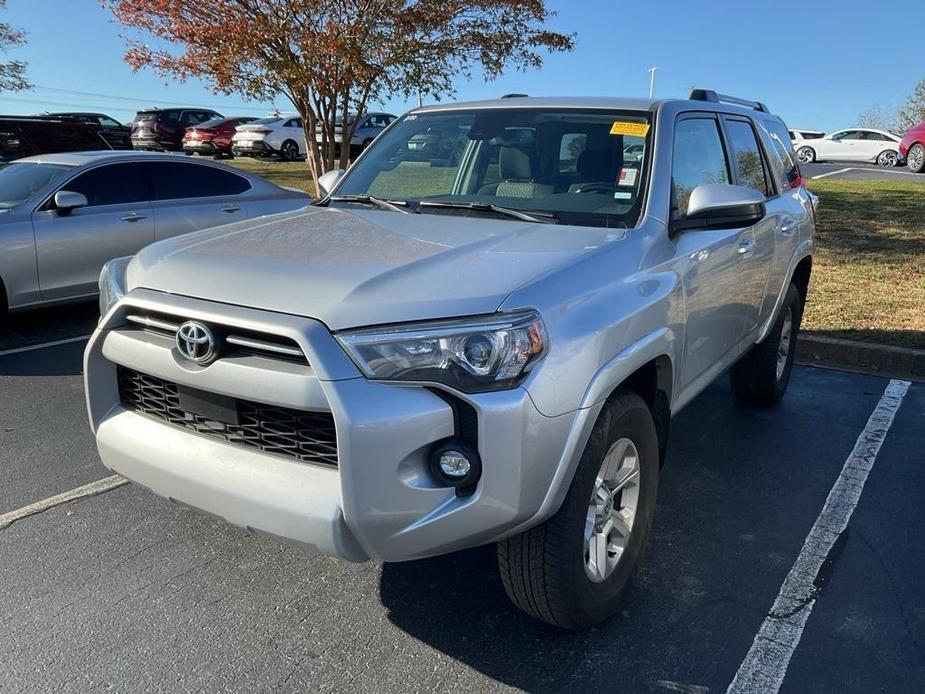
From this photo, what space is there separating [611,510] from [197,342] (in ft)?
5.10

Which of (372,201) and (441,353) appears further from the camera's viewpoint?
(372,201)

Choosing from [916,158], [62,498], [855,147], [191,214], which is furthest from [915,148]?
[62,498]

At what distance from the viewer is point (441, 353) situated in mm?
2285

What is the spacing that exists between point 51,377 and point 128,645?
3.55m

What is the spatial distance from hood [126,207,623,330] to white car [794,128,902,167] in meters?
Answer: 32.0

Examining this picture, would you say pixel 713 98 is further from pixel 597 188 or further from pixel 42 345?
pixel 42 345

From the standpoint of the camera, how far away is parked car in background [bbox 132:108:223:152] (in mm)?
26297

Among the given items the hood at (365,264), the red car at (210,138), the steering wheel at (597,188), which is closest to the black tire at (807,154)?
the red car at (210,138)

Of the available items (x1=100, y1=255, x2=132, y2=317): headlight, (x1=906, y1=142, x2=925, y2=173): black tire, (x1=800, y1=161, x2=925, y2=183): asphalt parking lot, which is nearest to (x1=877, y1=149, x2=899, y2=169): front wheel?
(x1=800, y1=161, x2=925, y2=183): asphalt parking lot

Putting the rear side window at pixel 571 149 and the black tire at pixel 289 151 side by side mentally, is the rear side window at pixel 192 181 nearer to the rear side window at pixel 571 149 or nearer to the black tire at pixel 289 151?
the rear side window at pixel 571 149

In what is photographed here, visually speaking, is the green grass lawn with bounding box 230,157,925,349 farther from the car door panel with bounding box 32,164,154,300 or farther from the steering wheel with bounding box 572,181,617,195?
the car door panel with bounding box 32,164,154,300

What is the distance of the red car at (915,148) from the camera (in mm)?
25609

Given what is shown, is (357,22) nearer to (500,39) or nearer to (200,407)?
(500,39)

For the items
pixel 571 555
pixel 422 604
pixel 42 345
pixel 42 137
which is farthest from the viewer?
pixel 42 137
